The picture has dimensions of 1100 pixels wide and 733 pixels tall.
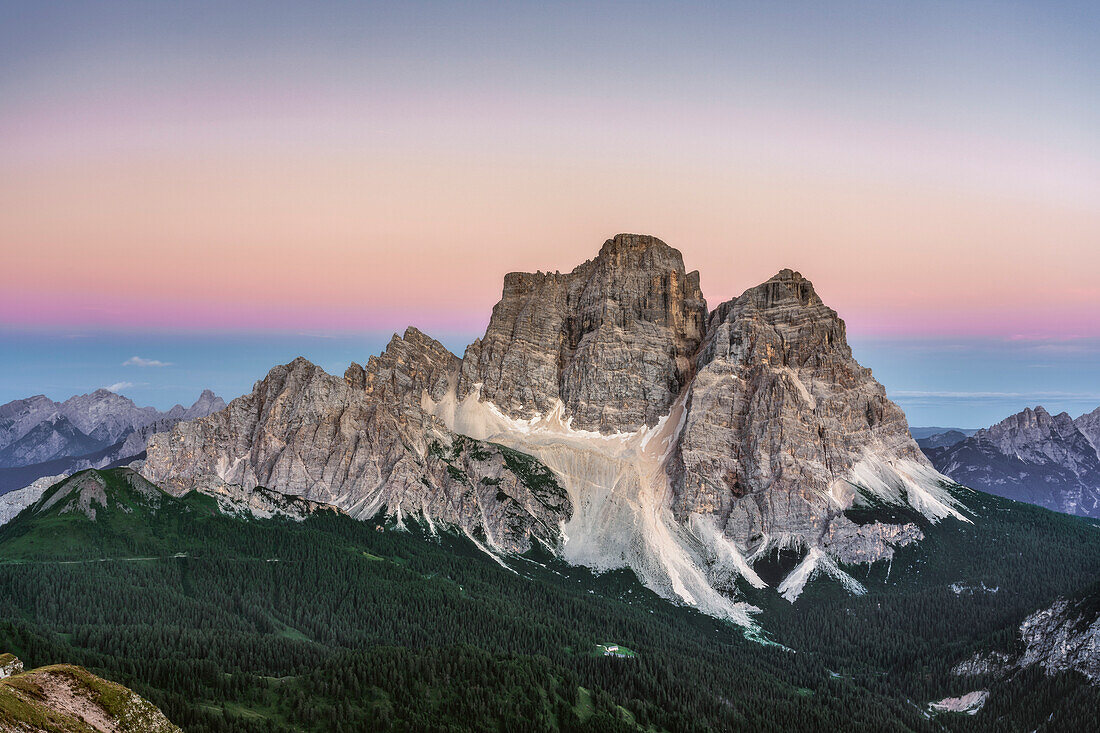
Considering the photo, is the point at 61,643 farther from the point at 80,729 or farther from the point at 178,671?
the point at 80,729

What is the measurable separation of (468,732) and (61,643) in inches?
3189

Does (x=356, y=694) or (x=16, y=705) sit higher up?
(x=16, y=705)

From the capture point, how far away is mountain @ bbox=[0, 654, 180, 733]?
109750 millimetres

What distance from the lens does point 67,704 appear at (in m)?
119

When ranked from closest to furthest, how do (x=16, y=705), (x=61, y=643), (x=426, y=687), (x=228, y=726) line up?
(x=16, y=705), (x=228, y=726), (x=61, y=643), (x=426, y=687)

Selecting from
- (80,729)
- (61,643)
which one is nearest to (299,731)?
(61,643)

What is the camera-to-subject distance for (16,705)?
10906 cm

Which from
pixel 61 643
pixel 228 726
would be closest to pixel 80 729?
pixel 228 726

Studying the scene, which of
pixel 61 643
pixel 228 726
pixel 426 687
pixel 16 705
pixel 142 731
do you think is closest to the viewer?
pixel 16 705

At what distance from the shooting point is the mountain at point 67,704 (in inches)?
4321

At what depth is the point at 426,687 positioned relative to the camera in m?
200

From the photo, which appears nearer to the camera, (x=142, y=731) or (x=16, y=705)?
(x=16, y=705)

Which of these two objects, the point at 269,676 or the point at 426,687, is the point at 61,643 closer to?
the point at 269,676

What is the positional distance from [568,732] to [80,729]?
10937cm
